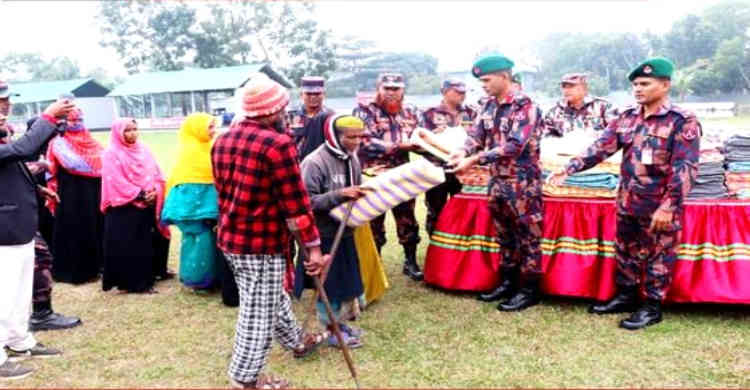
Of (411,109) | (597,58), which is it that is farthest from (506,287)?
(597,58)

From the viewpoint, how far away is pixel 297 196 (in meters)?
2.98

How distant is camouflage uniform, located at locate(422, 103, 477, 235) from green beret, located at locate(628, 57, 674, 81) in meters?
1.66

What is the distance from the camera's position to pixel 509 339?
13.3ft

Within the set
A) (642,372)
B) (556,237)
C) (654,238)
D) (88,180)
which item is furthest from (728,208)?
(88,180)

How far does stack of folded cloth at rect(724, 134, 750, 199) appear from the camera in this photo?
4.42m

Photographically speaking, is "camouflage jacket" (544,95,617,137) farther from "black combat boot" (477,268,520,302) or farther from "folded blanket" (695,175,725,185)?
"black combat boot" (477,268,520,302)

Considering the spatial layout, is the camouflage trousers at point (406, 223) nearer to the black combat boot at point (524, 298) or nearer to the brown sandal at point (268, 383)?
the black combat boot at point (524, 298)

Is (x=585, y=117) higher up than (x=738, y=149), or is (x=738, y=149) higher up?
(x=585, y=117)

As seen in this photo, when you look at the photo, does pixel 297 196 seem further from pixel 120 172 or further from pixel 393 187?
pixel 120 172

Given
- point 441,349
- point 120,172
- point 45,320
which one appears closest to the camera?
point 441,349

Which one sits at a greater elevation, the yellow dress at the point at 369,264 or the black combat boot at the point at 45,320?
the yellow dress at the point at 369,264

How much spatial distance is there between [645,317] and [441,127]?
2702mm

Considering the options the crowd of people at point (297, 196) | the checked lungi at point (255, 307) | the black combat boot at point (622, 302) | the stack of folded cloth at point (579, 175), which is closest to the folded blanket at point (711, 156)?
the stack of folded cloth at point (579, 175)

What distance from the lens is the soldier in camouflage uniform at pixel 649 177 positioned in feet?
12.7
